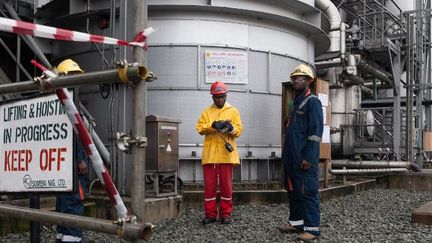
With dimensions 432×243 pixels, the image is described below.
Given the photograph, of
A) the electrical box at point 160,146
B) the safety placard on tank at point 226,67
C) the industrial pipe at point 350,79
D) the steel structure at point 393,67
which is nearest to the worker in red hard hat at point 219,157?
the electrical box at point 160,146

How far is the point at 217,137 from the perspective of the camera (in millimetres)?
6648

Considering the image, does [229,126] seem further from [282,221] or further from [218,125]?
[282,221]

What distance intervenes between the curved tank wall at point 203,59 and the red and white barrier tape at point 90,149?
5695 mm

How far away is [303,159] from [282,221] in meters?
1.60

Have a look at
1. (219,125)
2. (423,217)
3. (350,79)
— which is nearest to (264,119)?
(219,125)

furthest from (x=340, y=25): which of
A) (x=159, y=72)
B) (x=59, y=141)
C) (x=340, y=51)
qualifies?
(x=59, y=141)

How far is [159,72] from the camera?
8.97m

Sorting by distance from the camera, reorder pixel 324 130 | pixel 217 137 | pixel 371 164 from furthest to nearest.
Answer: pixel 371 164, pixel 324 130, pixel 217 137

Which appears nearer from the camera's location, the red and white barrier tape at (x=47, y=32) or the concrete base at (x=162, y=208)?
the red and white barrier tape at (x=47, y=32)

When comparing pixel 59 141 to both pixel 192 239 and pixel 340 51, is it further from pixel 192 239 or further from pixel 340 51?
pixel 340 51

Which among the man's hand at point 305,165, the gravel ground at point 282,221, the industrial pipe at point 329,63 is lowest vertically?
the gravel ground at point 282,221

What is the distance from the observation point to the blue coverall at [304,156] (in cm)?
554

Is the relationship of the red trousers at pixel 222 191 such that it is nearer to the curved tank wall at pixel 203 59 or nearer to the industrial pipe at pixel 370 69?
the curved tank wall at pixel 203 59

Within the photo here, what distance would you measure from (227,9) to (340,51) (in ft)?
19.1
